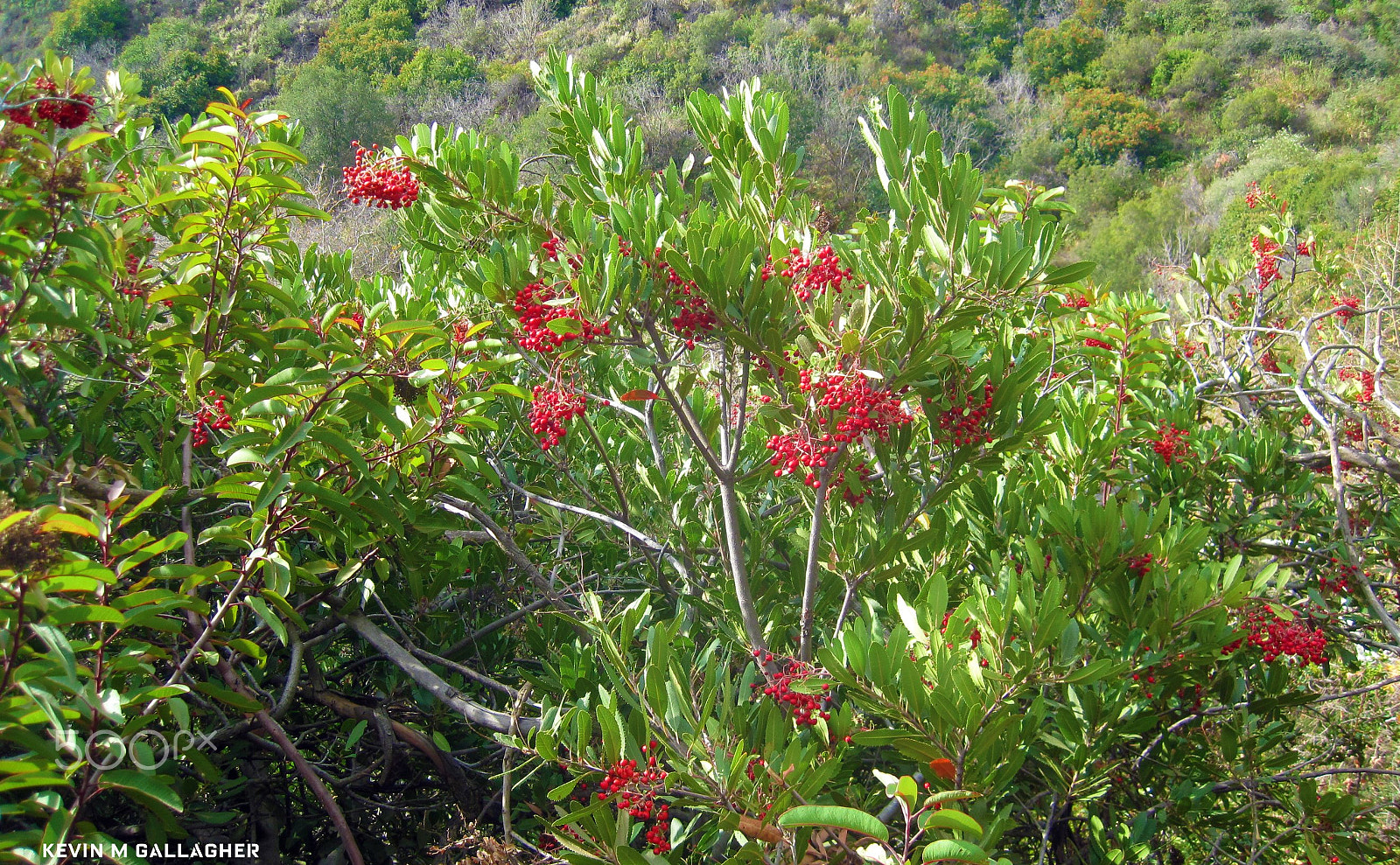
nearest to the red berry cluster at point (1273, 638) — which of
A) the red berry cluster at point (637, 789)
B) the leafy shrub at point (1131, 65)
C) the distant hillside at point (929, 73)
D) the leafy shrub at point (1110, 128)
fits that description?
the red berry cluster at point (637, 789)

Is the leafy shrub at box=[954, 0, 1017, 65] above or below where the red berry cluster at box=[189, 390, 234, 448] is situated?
below

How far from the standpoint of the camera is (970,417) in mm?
1934

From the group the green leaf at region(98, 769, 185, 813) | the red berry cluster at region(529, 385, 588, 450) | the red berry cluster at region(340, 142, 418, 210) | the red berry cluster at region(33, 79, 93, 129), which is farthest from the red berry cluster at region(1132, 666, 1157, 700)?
the red berry cluster at region(33, 79, 93, 129)

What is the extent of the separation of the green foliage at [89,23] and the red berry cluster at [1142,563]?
38848 millimetres

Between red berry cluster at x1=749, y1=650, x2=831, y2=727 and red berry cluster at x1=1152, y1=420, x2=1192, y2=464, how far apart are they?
171cm

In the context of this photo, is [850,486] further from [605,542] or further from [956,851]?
[605,542]

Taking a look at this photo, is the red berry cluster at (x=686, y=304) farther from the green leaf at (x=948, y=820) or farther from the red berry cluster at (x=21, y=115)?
the red berry cluster at (x=21, y=115)

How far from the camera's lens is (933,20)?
34.1m

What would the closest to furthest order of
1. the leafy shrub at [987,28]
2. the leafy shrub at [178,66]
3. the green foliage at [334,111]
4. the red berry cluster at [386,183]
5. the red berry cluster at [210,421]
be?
the red berry cluster at [210,421] → the red berry cluster at [386,183] → the green foliage at [334,111] → the leafy shrub at [178,66] → the leafy shrub at [987,28]

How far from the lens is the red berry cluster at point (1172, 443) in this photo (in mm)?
2889

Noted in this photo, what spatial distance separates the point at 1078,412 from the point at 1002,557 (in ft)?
1.71

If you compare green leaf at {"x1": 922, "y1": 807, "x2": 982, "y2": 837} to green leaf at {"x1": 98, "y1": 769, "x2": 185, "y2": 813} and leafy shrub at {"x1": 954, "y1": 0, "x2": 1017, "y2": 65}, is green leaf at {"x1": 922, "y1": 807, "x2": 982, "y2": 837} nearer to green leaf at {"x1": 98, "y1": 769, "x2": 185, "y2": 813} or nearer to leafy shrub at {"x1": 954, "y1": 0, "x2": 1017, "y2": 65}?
green leaf at {"x1": 98, "y1": 769, "x2": 185, "y2": 813}

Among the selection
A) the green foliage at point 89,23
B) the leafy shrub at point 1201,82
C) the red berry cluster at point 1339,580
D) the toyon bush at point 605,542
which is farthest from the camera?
the green foliage at point 89,23

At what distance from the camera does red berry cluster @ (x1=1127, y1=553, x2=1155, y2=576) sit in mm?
1997
